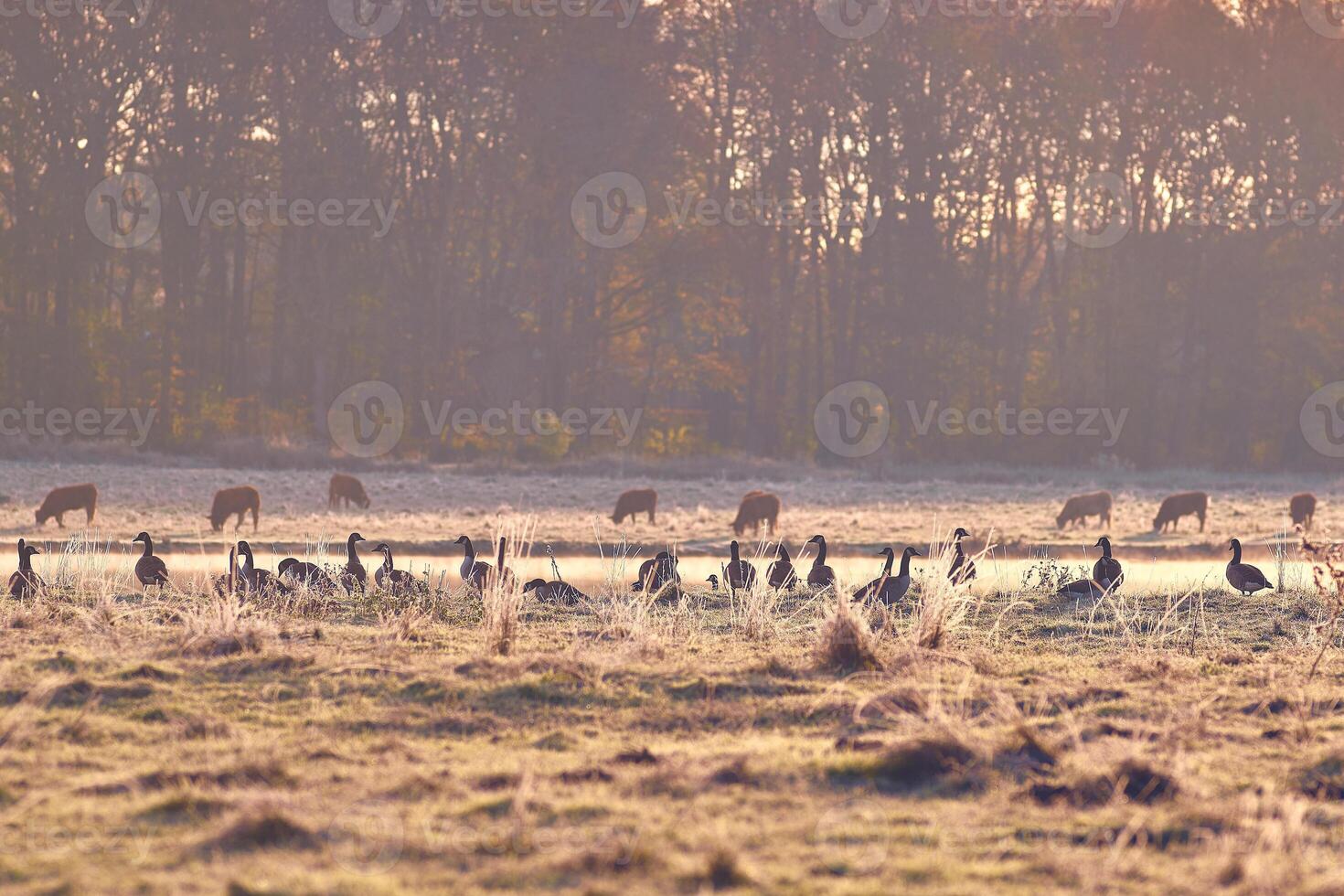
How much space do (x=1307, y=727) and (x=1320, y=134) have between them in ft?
153

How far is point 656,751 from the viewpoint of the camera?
8.31m

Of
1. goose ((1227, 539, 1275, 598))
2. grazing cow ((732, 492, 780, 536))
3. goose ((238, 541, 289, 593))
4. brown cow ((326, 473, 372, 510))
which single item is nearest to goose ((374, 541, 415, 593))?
goose ((238, 541, 289, 593))

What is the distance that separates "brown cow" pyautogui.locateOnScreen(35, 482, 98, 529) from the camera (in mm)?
25625

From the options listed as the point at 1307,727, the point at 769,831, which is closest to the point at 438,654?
the point at 769,831

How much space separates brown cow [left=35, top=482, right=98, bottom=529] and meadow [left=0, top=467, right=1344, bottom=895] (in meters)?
13.1

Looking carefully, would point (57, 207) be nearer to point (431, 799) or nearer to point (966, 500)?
point (966, 500)

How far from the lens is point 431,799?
23.7 feet

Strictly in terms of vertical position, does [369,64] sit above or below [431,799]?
above

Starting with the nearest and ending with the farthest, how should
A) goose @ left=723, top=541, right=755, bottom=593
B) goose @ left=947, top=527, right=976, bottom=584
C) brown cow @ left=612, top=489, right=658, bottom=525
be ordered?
goose @ left=947, top=527, right=976, bottom=584
goose @ left=723, top=541, right=755, bottom=593
brown cow @ left=612, top=489, right=658, bottom=525

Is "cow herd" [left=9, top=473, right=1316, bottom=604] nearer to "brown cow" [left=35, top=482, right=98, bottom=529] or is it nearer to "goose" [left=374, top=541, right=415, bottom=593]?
"goose" [left=374, top=541, right=415, bottom=593]

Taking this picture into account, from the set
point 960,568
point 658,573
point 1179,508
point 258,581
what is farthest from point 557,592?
point 1179,508

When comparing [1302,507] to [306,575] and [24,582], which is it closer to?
[306,575]

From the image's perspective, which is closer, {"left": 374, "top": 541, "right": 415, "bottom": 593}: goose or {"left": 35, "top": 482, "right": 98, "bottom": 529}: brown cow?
{"left": 374, "top": 541, "right": 415, "bottom": 593}: goose

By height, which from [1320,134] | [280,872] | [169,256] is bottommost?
[280,872]
